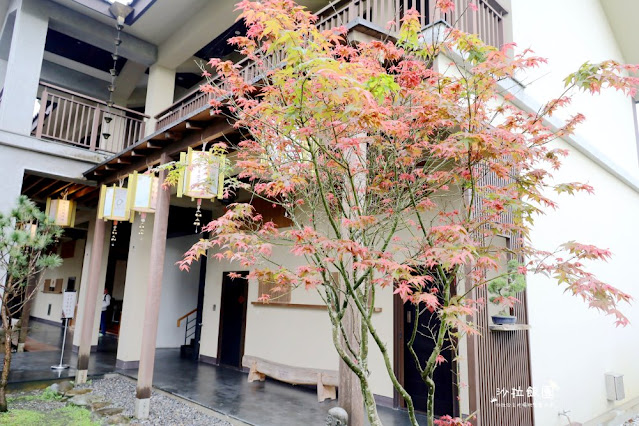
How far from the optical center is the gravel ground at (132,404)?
531cm

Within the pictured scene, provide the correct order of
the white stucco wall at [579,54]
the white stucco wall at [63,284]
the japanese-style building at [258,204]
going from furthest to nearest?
1. the white stucco wall at [63,284]
2. the white stucco wall at [579,54]
3. the japanese-style building at [258,204]

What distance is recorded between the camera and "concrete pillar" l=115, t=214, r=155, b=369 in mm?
8398

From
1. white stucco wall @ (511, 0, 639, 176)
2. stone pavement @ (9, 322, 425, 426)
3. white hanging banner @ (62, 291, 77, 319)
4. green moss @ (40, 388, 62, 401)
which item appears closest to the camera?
stone pavement @ (9, 322, 425, 426)

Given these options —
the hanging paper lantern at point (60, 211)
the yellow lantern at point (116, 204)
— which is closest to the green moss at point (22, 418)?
the yellow lantern at point (116, 204)

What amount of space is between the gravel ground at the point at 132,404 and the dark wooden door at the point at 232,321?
206 centimetres

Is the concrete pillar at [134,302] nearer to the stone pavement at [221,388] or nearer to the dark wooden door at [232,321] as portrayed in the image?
the stone pavement at [221,388]

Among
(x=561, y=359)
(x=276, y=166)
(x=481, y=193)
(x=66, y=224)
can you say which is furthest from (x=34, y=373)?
(x=561, y=359)

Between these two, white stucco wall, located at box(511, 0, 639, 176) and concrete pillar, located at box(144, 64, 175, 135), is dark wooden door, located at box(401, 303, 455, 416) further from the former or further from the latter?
concrete pillar, located at box(144, 64, 175, 135)

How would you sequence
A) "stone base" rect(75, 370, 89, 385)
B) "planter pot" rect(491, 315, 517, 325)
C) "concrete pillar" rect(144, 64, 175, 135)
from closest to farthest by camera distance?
1. "planter pot" rect(491, 315, 517, 325)
2. "stone base" rect(75, 370, 89, 385)
3. "concrete pillar" rect(144, 64, 175, 135)

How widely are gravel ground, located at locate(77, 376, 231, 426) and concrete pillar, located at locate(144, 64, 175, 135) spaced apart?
5.54m

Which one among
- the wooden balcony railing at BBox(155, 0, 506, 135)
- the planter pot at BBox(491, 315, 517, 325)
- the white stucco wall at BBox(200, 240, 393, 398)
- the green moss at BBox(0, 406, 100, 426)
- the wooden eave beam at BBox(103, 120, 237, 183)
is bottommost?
the green moss at BBox(0, 406, 100, 426)

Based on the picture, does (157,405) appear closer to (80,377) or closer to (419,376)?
(80,377)

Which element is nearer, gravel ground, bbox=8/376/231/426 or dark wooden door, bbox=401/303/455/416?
gravel ground, bbox=8/376/231/426

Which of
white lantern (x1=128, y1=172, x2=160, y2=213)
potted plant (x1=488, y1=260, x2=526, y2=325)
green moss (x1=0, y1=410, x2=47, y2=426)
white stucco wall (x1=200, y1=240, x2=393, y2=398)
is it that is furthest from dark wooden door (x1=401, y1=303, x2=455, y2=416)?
green moss (x1=0, y1=410, x2=47, y2=426)
